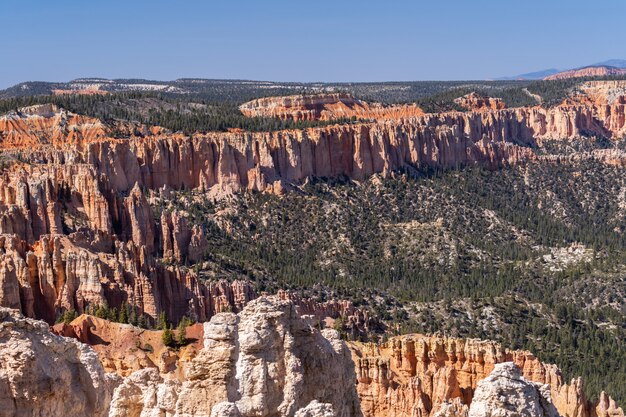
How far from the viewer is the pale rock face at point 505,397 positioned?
1739 centimetres

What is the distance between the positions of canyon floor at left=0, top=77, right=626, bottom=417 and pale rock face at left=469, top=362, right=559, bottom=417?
2.6 inches

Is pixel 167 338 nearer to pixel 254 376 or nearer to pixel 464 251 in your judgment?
pixel 254 376

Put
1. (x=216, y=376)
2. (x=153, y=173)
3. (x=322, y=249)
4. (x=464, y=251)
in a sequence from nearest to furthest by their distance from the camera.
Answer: (x=216, y=376) < (x=322, y=249) < (x=464, y=251) < (x=153, y=173)

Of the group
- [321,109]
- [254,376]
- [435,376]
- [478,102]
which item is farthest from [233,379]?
[478,102]

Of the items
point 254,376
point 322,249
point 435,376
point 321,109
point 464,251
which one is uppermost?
point 254,376

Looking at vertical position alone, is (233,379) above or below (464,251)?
above

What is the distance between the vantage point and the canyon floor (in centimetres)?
2380

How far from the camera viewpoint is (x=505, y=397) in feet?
57.3

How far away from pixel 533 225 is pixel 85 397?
341 ft

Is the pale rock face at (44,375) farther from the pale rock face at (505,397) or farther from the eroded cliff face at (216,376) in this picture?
the pale rock face at (505,397)

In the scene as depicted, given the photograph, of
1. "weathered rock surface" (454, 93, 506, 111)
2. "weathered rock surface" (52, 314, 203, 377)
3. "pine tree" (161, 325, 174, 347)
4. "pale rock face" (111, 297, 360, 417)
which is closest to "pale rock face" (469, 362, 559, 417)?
"pale rock face" (111, 297, 360, 417)

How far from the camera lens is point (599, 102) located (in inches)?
7800

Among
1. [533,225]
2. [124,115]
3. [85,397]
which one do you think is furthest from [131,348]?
[124,115]

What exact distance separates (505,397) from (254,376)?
5592mm
